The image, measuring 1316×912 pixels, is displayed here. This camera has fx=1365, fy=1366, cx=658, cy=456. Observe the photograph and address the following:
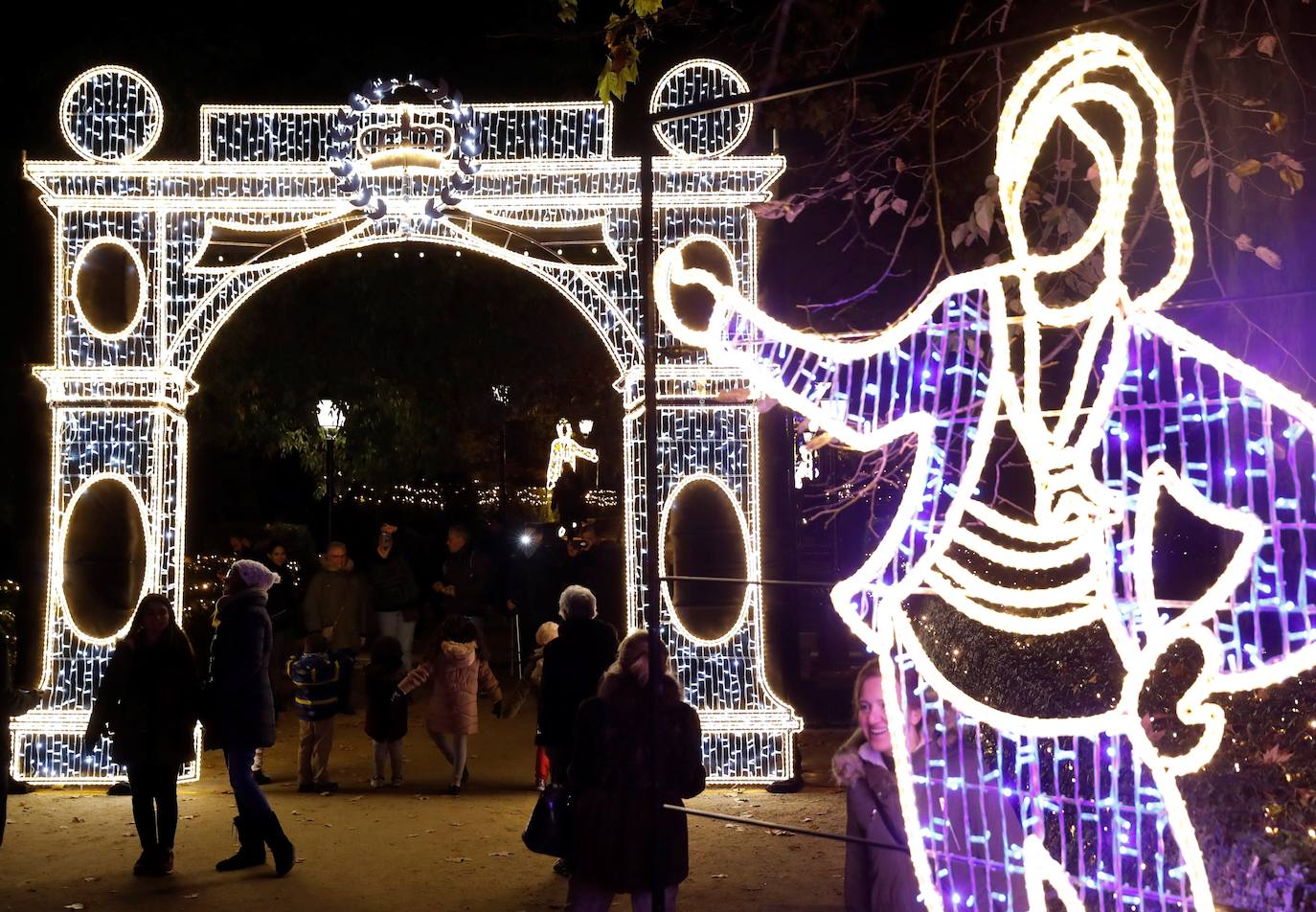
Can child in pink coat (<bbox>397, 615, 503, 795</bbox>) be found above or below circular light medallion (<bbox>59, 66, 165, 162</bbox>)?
below

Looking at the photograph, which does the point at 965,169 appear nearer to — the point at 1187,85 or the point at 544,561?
the point at 1187,85

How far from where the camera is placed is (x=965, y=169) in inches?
332

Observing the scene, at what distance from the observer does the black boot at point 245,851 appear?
7.55 metres

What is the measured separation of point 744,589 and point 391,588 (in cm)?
390

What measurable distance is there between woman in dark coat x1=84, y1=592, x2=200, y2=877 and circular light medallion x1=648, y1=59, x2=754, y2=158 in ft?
15.6

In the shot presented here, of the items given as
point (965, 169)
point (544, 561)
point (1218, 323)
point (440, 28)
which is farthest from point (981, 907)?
point (440, 28)

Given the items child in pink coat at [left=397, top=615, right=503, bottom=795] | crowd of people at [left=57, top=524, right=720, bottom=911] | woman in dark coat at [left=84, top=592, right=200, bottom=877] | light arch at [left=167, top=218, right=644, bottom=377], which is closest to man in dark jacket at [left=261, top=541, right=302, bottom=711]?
crowd of people at [left=57, top=524, right=720, bottom=911]

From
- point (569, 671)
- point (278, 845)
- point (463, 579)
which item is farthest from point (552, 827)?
point (463, 579)

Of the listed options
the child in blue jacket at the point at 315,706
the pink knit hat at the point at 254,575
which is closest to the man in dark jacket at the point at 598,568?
the child in blue jacket at the point at 315,706

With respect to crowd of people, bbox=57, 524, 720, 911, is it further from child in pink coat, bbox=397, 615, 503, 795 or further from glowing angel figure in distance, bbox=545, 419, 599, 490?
glowing angel figure in distance, bbox=545, 419, 599, 490

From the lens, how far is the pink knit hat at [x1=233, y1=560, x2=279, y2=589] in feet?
24.5

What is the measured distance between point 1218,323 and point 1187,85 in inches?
41.7

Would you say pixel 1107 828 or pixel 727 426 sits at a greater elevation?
pixel 727 426

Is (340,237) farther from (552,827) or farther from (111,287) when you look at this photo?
(552,827)
